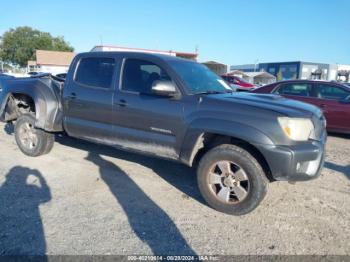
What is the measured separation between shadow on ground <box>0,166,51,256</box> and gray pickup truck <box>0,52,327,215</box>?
973 mm

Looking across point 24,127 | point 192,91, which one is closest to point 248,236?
point 192,91

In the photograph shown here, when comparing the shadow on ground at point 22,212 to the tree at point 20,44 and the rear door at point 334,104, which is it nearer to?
the rear door at point 334,104

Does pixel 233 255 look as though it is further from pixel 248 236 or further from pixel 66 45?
pixel 66 45

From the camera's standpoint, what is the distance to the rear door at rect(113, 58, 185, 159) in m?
4.04

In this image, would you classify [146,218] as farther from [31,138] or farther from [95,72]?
[31,138]

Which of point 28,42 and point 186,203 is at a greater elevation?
point 28,42

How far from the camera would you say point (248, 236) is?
3230 mm

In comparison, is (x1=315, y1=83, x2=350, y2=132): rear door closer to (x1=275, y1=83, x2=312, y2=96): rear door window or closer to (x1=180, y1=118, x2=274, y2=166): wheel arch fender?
(x1=275, y1=83, x2=312, y2=96): rear door window

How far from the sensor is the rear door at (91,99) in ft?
15.3

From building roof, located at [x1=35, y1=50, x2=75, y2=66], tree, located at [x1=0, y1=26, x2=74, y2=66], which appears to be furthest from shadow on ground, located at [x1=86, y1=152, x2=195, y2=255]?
tree, located at [x1=0, y1=26, x2=74, y2=66]

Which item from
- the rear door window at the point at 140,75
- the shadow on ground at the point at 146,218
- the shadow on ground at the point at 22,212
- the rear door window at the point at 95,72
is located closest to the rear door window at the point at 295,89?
the rear door window at the point at 140,75

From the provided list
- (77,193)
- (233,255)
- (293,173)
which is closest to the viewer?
(233,255)

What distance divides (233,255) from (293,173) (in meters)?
1.15

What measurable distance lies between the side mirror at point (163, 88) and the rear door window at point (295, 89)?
18.0ft
